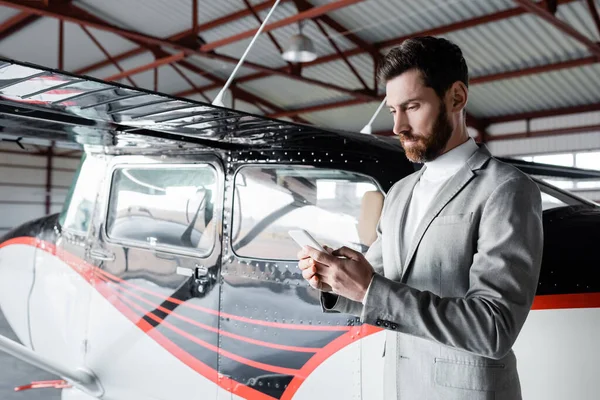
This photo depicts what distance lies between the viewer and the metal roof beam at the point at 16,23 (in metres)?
14.2

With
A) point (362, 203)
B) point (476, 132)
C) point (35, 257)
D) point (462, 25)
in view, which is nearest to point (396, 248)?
point (362, 203)

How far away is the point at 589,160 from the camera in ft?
50.3

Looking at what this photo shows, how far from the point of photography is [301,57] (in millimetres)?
8836

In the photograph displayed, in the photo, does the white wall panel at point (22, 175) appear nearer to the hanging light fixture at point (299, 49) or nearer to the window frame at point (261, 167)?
the hanging light fixture at point (299, 49)

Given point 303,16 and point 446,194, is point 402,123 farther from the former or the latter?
point 303,16

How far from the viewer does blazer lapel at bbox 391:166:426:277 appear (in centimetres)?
155

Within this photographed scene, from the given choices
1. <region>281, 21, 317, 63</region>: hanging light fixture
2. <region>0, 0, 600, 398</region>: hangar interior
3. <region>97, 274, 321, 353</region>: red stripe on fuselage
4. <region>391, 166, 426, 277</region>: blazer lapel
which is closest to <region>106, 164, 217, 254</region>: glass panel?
<region>97, 274, 321, 353</region>: red stripe on fuselage

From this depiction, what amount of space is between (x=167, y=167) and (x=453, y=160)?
95.3 inches

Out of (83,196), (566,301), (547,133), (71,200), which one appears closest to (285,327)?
(566,301)

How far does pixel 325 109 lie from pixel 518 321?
1735 cm

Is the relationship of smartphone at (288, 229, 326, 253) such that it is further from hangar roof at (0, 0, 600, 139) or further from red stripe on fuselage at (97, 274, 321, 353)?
hangar roof at (0, 0, 600, 139)

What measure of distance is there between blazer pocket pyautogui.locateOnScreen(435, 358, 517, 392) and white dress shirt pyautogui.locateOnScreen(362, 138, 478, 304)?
0.30 metres

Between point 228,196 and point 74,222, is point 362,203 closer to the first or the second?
point 228,196

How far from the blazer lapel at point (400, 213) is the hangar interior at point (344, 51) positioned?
8064 mm
